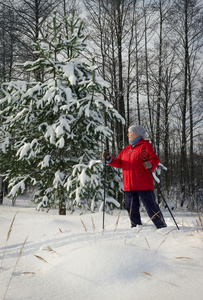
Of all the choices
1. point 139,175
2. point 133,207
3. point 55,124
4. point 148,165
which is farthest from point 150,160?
point 55,124

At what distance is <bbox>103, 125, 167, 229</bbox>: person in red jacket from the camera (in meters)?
3.09

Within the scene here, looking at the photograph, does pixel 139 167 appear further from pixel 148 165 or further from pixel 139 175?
pixel 148 165

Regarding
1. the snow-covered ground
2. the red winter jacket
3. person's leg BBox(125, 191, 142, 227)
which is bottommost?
the snow-covered ground

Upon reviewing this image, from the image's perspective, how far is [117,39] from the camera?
380 inches

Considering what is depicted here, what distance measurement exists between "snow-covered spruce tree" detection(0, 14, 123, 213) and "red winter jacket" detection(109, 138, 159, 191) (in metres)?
1.58

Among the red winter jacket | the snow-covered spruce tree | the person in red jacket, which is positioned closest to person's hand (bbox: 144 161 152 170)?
the person in red jacket

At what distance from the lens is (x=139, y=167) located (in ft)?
10.4

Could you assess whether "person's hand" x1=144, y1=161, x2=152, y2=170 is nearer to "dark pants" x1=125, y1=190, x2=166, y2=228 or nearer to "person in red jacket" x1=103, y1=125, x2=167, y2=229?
"person in red jacket" x1=103, y1=125, x2=167, y2=229

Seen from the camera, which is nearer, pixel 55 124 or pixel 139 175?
pixel 139 175

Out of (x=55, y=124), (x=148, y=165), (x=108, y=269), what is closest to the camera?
(x=108, y=269)

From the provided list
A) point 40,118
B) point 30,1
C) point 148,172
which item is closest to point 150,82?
point 30,1

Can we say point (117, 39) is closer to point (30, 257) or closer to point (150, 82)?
point (150, 82)

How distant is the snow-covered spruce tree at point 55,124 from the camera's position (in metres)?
4.99

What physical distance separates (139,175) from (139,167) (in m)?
0.12
